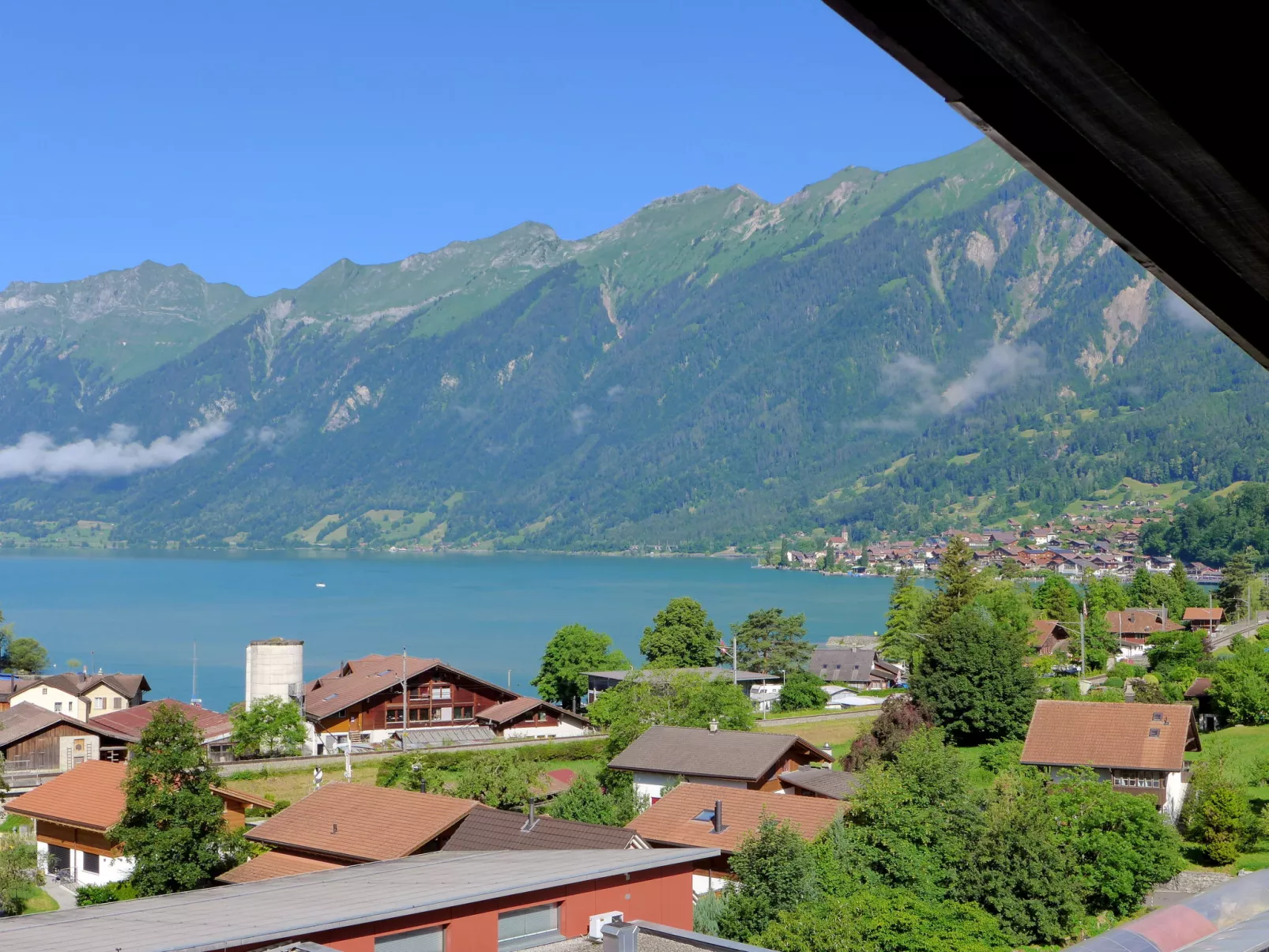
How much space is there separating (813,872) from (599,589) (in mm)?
121067

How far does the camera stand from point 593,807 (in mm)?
25422

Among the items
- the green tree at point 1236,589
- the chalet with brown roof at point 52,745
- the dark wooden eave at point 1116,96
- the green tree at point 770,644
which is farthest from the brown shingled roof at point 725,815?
the green tree at point 1236,589

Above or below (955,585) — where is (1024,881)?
below

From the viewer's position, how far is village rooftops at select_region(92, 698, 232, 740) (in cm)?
3742

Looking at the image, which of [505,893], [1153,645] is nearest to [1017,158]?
[505,893]

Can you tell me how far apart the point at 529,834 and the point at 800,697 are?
29.8 m

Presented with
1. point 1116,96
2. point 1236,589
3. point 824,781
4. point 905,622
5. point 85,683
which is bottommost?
point 824,781

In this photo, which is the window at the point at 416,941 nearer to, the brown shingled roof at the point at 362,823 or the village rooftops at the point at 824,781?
the brown shingled roof at the point at 362,823

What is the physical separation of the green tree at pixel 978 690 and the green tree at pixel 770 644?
834 inches

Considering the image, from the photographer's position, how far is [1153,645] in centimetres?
4941

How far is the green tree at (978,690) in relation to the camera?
111ft

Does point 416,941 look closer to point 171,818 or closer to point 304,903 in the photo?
point 304,903

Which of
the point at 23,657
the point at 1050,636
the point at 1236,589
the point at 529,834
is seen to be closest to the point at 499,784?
the point at 529,834

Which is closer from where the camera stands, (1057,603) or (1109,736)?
(1109,736)
